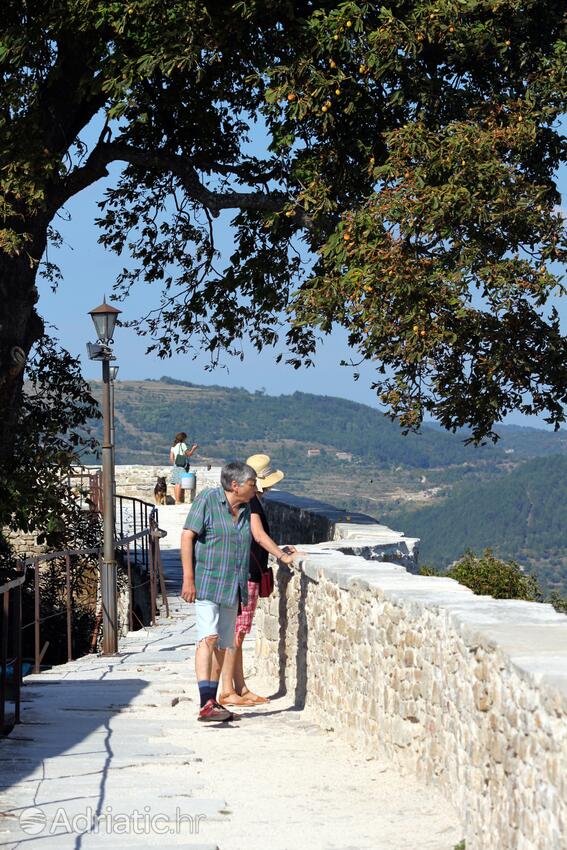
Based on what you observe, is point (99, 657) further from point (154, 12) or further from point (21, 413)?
point (154, 12)

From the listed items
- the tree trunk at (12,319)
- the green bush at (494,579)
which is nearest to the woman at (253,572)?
the tree trunk at (12,319)

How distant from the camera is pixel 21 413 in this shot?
14.9 metres

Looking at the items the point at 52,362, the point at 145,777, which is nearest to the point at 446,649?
the point at 145,777

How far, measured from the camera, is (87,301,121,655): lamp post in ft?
39.4

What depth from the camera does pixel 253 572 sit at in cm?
855

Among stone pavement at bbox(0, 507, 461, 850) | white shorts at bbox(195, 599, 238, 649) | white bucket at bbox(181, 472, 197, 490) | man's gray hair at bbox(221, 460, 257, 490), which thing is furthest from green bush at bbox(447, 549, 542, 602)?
white bucket at bbox(181, 472, 197, 490)

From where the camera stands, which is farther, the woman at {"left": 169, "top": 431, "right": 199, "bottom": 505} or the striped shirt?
the woman at {"left": 169, "top": 431, "right": 199, "bottom": 505}

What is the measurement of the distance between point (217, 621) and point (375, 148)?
6512 mm

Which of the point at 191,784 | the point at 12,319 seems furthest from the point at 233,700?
the point at 12,319

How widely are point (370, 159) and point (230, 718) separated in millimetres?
6330

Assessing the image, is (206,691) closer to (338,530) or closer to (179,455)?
(338,530)

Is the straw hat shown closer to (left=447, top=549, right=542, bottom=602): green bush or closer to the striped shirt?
the striped shirt

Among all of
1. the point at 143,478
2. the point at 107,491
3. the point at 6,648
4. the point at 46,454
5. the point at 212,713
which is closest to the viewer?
the point at 6,648

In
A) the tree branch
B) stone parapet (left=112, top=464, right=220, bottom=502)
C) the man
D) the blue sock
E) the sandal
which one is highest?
the tree branch
